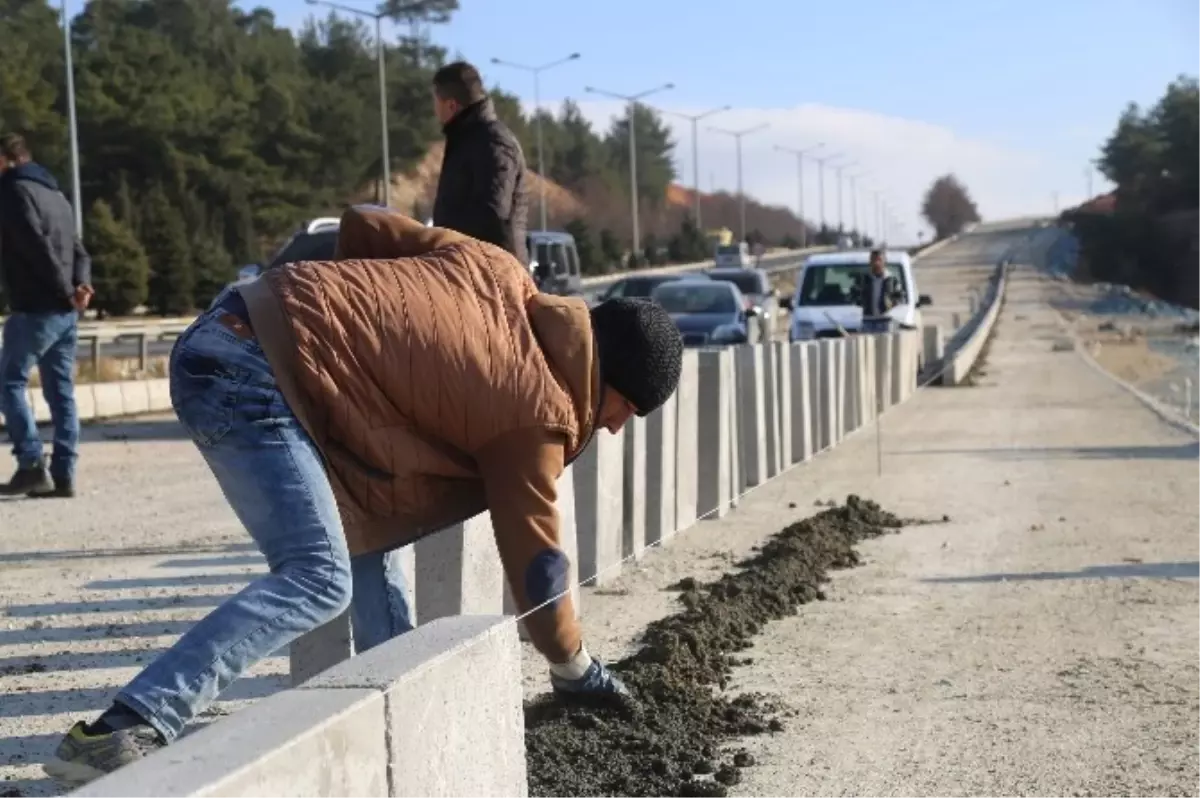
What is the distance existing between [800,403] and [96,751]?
38.8 ft

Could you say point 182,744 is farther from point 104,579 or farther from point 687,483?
point 687,483

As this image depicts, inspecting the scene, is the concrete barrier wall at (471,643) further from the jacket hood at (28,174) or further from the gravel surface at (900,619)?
the jacket hood at (28,174)

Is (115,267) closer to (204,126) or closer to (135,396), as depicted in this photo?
(204,126)

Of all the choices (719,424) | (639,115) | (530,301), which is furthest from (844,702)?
(639,115)

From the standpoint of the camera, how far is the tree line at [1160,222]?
341ft

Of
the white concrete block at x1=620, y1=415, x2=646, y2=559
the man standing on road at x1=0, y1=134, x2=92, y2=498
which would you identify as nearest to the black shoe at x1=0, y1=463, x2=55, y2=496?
the man standing on road at x1=0, y1=134, x2=92, y2=498

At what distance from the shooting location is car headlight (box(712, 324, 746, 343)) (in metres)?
26.4

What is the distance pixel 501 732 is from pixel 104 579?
18.1ft

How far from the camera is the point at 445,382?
4316mm

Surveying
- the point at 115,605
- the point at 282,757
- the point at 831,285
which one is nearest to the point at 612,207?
the point at 831,285

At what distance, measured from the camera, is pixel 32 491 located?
11.7 metres

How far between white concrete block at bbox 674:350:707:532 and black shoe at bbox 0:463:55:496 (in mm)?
4057

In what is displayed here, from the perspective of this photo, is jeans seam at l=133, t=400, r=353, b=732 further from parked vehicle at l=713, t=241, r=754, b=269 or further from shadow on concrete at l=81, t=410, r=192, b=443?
parked vehicle at l=713, t=241, r=754, b=269

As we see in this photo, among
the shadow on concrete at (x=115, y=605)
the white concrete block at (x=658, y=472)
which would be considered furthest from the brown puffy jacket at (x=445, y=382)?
the white concrete block at (x=658, y=472)
